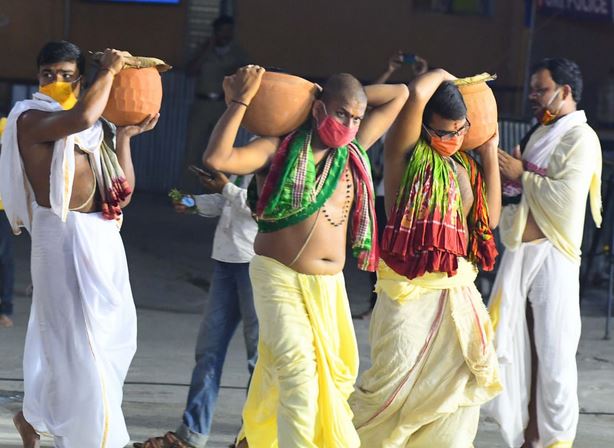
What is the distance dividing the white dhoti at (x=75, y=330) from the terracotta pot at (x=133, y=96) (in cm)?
47

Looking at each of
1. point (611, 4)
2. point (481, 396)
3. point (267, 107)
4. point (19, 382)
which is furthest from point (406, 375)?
point (611, 4)

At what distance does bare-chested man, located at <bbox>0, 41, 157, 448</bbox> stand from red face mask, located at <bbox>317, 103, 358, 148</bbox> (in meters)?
0.90

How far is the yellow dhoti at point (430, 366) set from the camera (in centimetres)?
599

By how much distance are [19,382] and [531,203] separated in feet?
10.2

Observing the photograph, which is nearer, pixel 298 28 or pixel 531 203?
pixel 531 203

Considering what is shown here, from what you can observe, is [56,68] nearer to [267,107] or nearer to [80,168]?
[80,168]

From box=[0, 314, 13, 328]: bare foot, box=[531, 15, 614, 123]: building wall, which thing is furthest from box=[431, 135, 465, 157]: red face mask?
box=[531, 15, 614, 123]: building wall

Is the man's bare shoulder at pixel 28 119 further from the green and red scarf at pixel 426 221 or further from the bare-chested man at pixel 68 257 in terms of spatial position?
the green and red scarf at pixel 426 221

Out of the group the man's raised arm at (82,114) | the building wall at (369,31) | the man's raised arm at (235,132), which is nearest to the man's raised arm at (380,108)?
the man's raised arm at (235,132)

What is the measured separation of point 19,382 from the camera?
7.71 meters

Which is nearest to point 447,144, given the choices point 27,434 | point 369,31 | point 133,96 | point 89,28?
point 133,96

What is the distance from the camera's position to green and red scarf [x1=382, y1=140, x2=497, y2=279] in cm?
593

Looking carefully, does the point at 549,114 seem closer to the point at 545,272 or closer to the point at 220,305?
the point at 545,272

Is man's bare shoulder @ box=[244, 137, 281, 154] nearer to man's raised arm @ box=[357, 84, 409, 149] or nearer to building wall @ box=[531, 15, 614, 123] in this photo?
man's raised arm @ box=[357, 84, 409, 149]
